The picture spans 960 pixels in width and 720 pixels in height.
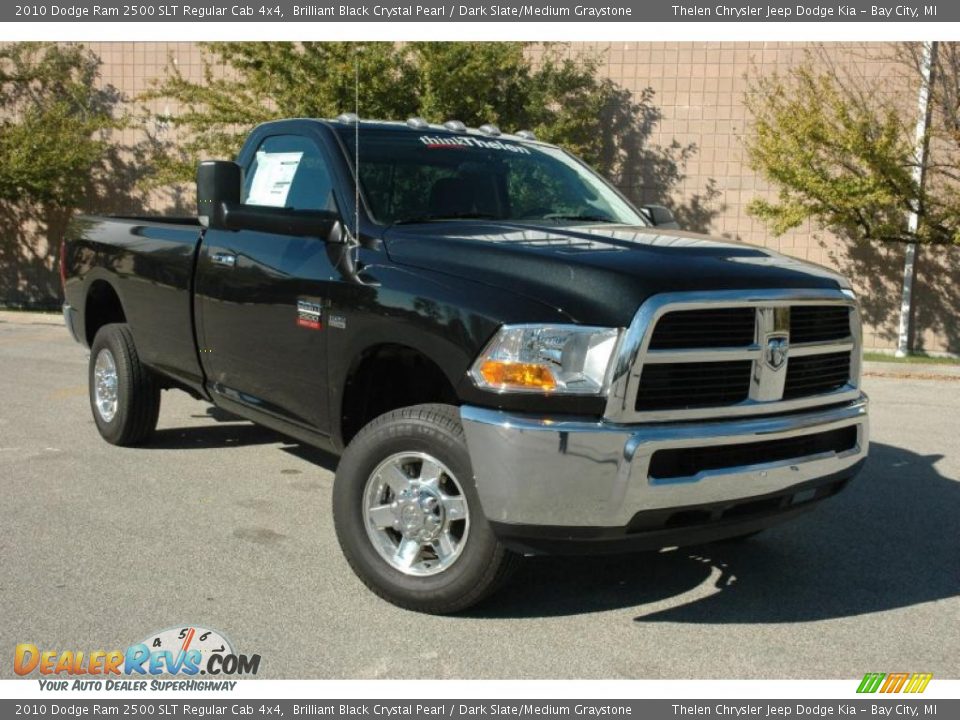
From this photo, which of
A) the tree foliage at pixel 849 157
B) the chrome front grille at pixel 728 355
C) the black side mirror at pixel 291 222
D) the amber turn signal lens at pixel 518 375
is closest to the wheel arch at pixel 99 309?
the black side mirror at pixel 291 222

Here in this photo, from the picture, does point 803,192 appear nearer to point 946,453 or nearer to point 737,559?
point 946,453

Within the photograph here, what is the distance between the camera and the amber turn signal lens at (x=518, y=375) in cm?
357

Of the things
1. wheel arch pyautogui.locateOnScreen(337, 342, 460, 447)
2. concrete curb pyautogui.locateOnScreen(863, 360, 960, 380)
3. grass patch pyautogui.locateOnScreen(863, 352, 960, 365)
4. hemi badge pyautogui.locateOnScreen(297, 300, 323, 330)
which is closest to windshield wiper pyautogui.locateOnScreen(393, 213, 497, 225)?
hemi badge pyautogui.locateOnScreen(297, 300, 323, 330)

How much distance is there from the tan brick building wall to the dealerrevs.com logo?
11702 mm

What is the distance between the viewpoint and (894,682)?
11.6 feet

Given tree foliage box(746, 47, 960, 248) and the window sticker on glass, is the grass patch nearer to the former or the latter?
tree foliage box(746, 47, 960, 248)

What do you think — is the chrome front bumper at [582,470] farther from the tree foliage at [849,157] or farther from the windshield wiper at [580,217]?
the tree foliage at [849,157]

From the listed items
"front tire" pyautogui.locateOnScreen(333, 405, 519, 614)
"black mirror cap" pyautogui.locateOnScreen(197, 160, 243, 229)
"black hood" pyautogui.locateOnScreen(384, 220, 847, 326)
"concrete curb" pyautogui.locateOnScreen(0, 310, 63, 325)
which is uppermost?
"black mirror cap" pyautogui.locateOnScreen(197, 160, 243, 229)

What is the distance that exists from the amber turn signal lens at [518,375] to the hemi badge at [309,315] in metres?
1.21

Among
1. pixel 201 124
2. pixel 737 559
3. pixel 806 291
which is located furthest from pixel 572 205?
pixel 201 124

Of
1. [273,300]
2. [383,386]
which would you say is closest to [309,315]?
[273,300]

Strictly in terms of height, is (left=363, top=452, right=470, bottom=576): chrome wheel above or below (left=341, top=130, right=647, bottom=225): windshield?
below

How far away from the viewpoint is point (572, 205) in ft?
17.5

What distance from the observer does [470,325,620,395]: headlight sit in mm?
3539
